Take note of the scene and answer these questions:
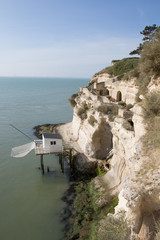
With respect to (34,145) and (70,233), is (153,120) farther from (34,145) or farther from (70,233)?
(34,145)

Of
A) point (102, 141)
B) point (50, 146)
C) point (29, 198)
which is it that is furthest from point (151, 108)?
point (29, 198)

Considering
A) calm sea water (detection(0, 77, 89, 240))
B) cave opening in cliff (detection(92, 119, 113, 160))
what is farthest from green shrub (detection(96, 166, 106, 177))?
calm sea water (detection(0, 77, 89, 240))

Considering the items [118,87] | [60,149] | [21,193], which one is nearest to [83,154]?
[60,149]

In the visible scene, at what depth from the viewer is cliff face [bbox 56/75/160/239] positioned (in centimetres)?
684

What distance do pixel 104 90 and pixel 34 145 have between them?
14.1m

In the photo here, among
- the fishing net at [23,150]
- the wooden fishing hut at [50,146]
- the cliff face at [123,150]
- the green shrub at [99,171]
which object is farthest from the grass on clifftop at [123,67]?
the fishing net at [23,150]

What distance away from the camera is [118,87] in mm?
23266

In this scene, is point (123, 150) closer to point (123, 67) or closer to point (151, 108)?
point (151, 108)

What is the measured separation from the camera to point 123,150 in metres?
13.7

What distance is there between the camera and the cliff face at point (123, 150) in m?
6.84

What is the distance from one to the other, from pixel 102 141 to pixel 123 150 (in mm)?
5430

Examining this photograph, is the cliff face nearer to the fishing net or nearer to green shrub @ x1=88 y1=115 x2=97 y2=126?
green shrub @ x1=88 y1=115 x2=97 y2=126

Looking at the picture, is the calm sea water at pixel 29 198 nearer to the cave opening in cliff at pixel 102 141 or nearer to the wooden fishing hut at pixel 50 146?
the wooden fishing hut at pixel 50 146

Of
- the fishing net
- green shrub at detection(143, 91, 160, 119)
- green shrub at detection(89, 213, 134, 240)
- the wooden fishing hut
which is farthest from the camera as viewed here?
the fishing net
